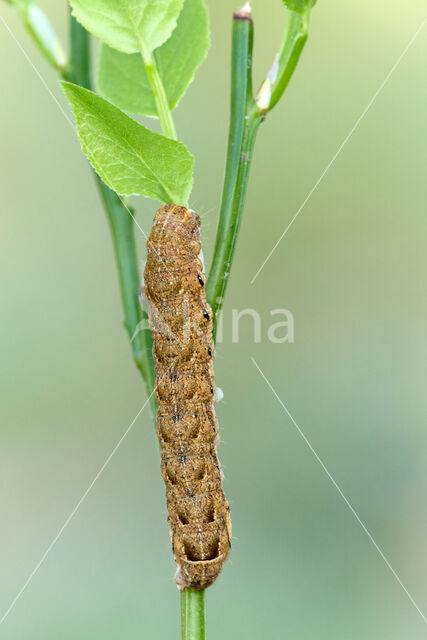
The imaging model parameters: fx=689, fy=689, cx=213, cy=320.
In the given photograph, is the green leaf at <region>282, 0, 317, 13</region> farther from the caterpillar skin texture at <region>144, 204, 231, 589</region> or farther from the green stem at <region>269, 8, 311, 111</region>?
the caterpillar skin texture at <region>144, 204, 231, 589</region>

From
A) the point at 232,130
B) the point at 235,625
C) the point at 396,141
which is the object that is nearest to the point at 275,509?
the point at 235,625

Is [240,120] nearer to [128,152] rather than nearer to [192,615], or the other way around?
[128,152]

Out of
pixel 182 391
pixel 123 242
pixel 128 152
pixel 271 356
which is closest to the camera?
pixel 128 152

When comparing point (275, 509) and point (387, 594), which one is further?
point (275, 509)

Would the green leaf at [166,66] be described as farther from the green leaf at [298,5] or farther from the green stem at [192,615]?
the green stem at [192,615]

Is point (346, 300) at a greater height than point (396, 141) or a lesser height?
lesser

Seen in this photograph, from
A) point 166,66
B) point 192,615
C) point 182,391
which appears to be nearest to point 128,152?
point 166,66

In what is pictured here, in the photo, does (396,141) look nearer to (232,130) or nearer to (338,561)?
(338,561)
